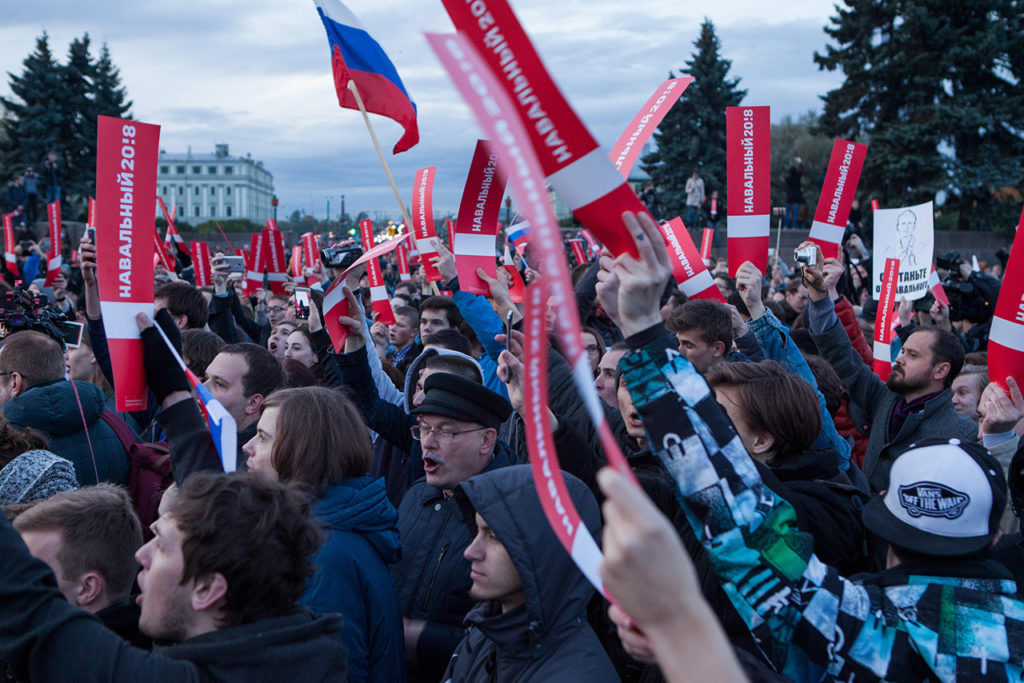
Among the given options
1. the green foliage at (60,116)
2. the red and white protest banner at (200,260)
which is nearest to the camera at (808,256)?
the red and white protest banner at (200,260)

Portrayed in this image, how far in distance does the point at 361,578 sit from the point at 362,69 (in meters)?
2.55

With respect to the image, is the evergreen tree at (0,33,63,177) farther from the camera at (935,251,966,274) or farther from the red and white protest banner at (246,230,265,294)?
the camera at (935,251,966,274)

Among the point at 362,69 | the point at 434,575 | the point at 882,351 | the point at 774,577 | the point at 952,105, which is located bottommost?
the point at 434,575

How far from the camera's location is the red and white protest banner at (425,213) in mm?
5574

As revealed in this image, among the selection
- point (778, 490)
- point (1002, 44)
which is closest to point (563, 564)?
point (778, 490)

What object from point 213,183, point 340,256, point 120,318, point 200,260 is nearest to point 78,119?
point 200,260

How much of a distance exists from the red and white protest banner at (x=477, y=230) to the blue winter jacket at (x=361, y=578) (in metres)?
1.21

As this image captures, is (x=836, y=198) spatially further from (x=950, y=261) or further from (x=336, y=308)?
(x=336, y=308)

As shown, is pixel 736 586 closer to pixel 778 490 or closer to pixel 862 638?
pixel 862 638

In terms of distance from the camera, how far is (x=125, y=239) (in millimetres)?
2848

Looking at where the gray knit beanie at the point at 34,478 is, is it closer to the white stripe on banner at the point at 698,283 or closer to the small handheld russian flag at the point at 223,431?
the small handheld russian flag at the point at 223,431

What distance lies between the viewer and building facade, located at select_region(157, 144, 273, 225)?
125m

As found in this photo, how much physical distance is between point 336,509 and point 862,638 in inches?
63.8

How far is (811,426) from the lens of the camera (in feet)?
10.3
